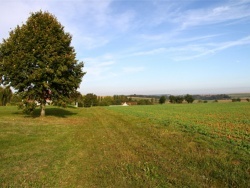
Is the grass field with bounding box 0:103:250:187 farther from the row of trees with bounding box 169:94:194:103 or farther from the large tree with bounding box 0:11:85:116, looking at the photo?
the row of trees with bounding box 169:94:194:103

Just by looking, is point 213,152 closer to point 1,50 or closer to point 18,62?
point 18,62

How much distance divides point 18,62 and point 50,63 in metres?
3.09

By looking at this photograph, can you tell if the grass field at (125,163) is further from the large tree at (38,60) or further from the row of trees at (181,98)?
the row of trees at (181,98)

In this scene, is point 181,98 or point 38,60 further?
point 181,98

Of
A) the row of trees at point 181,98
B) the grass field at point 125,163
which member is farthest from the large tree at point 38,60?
the row of trees at point 181,98

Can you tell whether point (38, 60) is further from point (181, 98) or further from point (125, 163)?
point (181, 98)

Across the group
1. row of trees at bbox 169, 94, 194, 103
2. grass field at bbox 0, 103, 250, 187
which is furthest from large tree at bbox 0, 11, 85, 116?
row of trees at bbox 169, 94, 194, 103

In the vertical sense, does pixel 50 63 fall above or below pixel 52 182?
above

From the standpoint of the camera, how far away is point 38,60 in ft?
69.9

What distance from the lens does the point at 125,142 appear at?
35.7 feet

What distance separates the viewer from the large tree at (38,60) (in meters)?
21.2

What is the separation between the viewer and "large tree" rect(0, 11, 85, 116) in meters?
21.2

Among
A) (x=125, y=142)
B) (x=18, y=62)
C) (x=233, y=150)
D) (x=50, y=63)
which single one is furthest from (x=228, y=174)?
(x=18, y=62)

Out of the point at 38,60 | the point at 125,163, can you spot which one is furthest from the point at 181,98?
the point at 125,163
